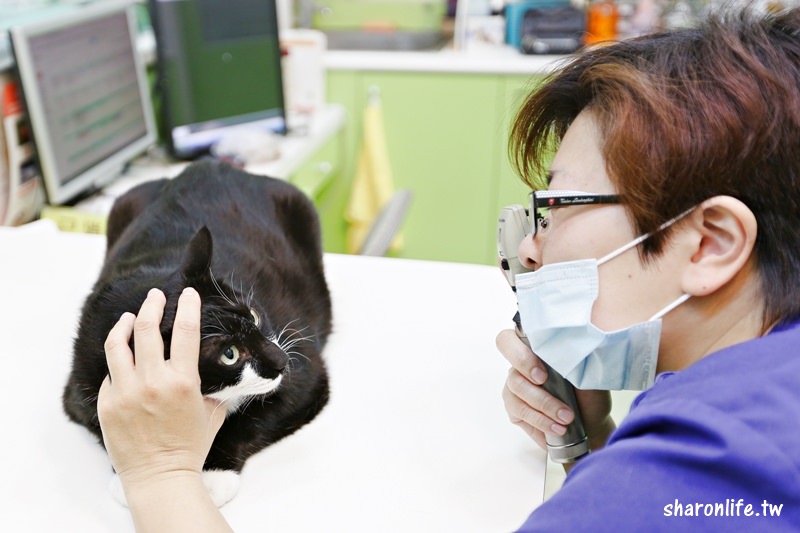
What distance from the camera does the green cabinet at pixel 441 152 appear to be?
9.45 ft

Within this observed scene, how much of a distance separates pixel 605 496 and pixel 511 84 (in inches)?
96.0

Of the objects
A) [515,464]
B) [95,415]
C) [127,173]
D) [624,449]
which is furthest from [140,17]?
[624,449]

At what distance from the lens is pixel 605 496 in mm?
564

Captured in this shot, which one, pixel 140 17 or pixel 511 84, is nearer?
pixel 140 17

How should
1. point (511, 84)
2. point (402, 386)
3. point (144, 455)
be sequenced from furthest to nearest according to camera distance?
point (511, 84) → point (402, 386) → point (144, 455)

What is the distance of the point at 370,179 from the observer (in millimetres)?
2982

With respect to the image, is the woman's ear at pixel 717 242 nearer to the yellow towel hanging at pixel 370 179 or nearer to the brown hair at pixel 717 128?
the brown hair at pixel 717 128

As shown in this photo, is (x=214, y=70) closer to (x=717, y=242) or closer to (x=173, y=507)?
(x=173, y=507)

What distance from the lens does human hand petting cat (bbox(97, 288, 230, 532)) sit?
706 millimetres

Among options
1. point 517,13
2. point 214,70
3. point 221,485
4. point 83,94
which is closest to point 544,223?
point 221,485

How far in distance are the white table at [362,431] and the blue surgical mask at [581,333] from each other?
0.13 metres

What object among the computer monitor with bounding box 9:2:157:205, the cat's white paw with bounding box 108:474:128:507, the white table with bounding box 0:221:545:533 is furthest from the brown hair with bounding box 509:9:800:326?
the computer monitor with bounding box 9:2:157:205

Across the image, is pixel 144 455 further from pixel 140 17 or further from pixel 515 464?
pixel 140 17

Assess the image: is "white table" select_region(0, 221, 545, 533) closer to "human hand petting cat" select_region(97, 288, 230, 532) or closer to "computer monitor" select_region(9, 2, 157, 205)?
"human hand petting cat" select_region(97, 288, 230, 532)
